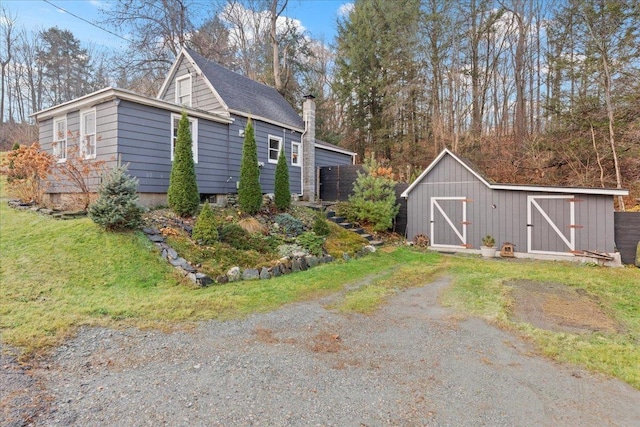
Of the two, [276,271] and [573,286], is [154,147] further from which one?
[573,286]

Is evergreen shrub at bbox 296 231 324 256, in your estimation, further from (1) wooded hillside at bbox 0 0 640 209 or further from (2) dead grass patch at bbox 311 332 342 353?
(1) wooded hillside at bbox 0 0 640 209

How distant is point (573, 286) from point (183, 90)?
13796 millimetres

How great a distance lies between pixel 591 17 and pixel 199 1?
16.4m

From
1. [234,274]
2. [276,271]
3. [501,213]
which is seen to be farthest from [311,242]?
[501,213]

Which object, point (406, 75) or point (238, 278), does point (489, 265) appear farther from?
point (406, 75)

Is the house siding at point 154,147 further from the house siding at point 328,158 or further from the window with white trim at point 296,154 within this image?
the house siding at point 328,158

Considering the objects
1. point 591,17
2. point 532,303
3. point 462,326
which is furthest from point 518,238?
point 591,17

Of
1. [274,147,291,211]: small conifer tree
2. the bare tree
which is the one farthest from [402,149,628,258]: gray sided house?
the bare tree

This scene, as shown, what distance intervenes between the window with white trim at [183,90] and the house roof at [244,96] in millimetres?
857

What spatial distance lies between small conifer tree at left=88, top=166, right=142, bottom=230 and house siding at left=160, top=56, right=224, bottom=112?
569 centimetres

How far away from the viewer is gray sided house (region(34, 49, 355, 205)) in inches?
344

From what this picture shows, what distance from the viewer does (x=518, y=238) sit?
32.9 ft

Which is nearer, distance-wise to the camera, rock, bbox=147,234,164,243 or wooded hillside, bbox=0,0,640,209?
rock, bbox=147,234,164,243

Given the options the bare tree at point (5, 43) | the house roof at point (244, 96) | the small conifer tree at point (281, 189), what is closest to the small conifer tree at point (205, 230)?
the small conifer tree at point (281, 189)
